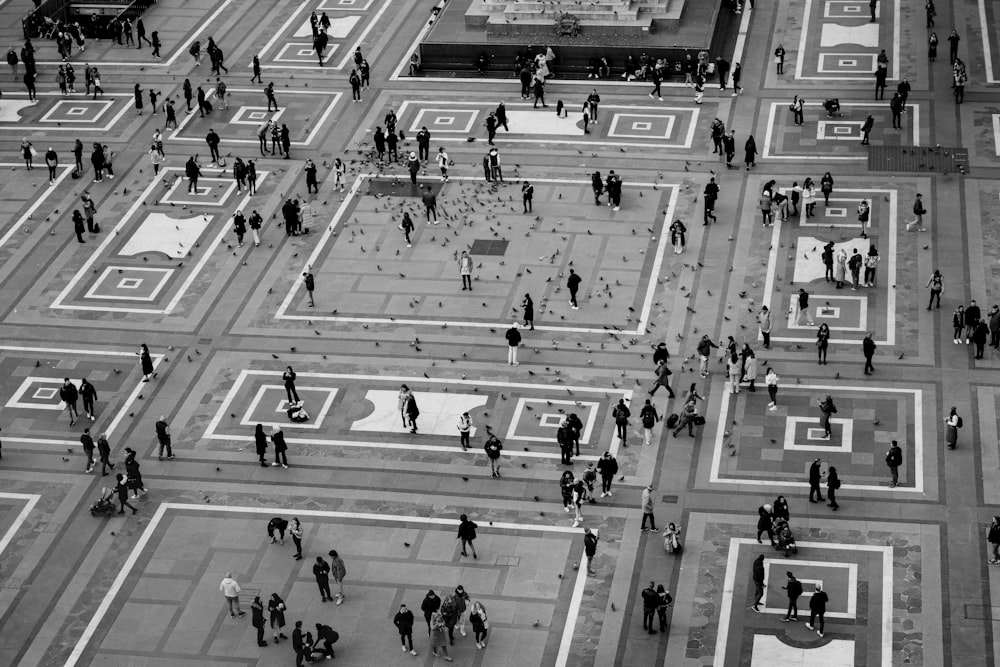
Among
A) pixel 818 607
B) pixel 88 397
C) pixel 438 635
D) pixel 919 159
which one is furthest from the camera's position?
pixel 919 159

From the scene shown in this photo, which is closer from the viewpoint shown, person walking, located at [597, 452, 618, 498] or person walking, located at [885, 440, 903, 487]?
person walking, located at [885, 440, 903, 487]

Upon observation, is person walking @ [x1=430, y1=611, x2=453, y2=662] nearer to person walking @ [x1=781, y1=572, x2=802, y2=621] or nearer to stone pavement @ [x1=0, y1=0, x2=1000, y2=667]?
stone pavement @ [x1=0, y1=0, x2=1000, y2=667]

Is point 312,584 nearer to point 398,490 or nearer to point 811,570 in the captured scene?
point 398,490

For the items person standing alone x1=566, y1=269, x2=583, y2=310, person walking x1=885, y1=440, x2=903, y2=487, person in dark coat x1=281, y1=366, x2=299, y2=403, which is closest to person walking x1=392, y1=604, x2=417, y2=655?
person in dark coat x1=281, y1=366, x2=299, y2=403

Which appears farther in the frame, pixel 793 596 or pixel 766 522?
pixel 766 522

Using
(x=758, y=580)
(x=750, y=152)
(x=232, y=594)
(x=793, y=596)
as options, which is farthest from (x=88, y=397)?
(x=750, y=152)

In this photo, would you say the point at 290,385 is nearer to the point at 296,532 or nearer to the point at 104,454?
the point at 104,454

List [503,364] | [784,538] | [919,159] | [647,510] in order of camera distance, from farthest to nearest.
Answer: [919,159] < [503,364] < [647,510] < [784,538]
